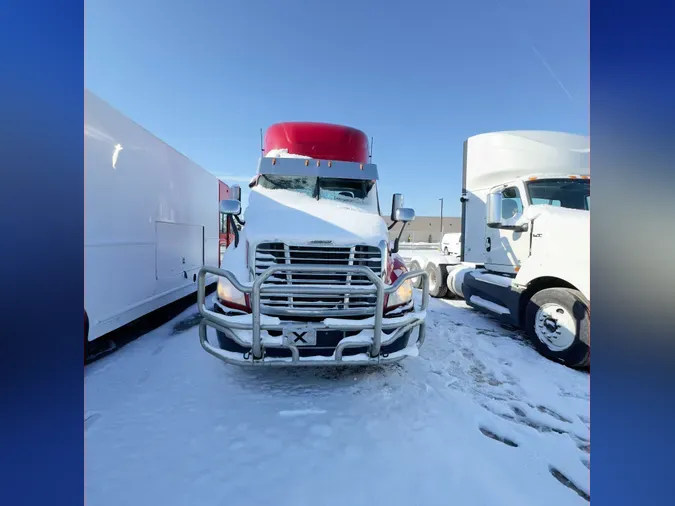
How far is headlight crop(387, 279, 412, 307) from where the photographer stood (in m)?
3.63

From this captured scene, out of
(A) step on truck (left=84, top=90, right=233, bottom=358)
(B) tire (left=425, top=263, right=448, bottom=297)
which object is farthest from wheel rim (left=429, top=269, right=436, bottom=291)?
(A) step on truck (left=84, top=90, right=233, bottom=358)

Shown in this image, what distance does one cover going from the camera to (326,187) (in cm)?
490

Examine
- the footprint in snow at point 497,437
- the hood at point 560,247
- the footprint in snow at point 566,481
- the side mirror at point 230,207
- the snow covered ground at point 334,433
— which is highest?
the side mirror at point 230,207

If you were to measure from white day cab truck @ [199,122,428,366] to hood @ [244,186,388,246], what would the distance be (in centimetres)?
1

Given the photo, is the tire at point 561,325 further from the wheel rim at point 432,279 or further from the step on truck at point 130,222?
the step on truck at point 130,222

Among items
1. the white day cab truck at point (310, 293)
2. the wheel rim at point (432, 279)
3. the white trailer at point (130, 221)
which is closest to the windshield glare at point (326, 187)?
the white day cab truck at point (310, 293)

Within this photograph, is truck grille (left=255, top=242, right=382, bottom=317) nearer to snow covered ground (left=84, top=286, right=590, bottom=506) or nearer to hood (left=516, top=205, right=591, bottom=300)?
snow covered ground (left=84, top=286, right=590, bottom=506)

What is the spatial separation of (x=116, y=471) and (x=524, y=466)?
322 centimetres

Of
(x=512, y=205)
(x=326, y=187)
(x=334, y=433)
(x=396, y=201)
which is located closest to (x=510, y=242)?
(x=512, y=205)

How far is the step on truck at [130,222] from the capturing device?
12.3 feet

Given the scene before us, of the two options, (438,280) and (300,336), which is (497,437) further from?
(438,280)
